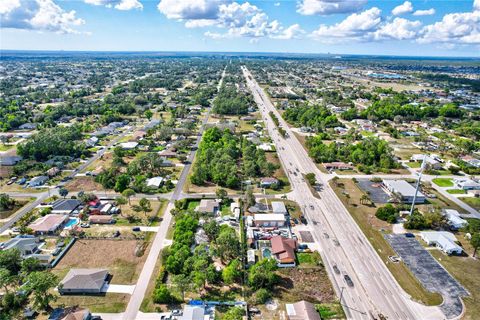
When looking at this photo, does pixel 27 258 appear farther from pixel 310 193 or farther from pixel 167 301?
pixel 310 193

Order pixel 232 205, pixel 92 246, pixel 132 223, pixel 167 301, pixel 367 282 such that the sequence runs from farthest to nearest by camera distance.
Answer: pixel 232 205, pixel 132 223, pixel 92 246, pixel 367 282, pixel 167 301

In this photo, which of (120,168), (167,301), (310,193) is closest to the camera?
(167,301)

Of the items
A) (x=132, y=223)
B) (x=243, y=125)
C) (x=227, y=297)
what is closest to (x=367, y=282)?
(x=227, y=297)

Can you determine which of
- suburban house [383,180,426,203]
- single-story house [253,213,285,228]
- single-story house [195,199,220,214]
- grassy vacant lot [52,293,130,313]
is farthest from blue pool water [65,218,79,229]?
suburban house [383,180,426,203]

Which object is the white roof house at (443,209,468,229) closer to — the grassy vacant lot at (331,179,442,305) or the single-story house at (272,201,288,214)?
the grassy vacant lot at (331,179,442,305)

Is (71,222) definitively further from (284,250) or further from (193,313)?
(284,250)

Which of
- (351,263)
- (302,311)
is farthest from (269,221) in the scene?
(302,311)
